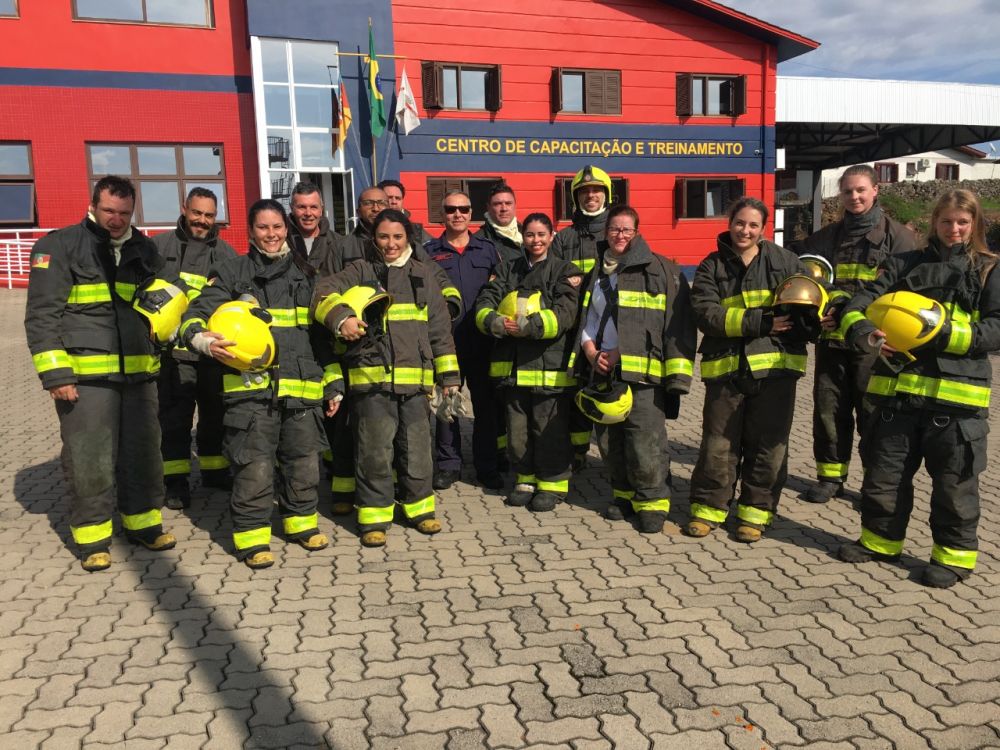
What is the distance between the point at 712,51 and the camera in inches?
720

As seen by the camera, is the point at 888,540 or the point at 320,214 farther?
the point at 320,214

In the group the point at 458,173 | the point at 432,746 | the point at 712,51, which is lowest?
the point at 432,746

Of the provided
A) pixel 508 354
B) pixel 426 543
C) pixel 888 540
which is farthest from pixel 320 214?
pixel 888 540

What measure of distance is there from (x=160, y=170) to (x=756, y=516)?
14.5m

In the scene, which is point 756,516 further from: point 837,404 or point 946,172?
point 946,172

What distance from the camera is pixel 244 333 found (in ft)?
13.1

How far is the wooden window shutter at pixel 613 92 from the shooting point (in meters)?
17.6

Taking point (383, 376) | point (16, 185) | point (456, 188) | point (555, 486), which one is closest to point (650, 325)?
point (555, 486)

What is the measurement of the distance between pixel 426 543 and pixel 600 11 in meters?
16.0

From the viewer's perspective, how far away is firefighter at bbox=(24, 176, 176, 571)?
411cm

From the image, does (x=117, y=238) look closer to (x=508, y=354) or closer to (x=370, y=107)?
(x=508, y=354)

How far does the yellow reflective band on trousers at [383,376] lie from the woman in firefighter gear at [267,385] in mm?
207

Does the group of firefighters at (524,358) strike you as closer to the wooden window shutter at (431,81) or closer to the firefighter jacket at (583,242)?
the firefighter jacket at (583,242)

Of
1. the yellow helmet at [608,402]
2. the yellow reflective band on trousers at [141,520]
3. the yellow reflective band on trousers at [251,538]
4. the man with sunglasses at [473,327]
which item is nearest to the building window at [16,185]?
the man with sunglasses at [473,327]
